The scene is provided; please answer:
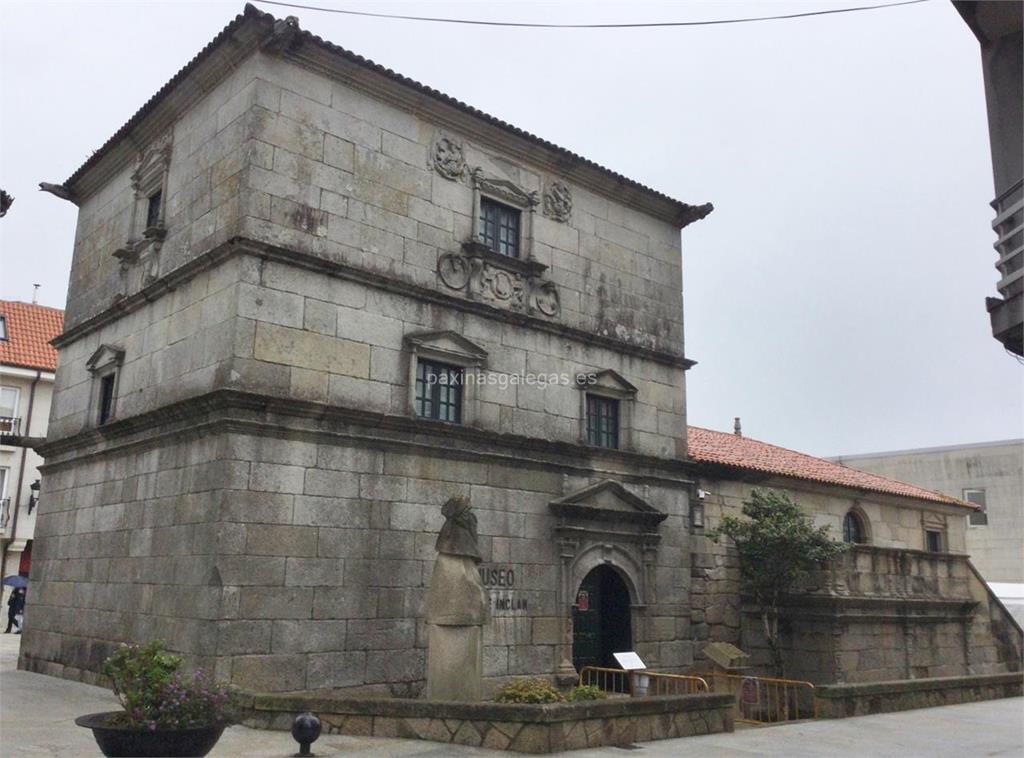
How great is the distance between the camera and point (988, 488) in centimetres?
3522

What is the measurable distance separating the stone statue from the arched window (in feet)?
46.2

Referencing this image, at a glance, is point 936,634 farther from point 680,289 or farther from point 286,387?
point 286,387

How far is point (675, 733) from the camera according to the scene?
38.0 feet

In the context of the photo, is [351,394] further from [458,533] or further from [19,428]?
[19,428]

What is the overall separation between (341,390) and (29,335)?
78.1 feet

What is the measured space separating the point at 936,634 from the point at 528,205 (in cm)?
1312

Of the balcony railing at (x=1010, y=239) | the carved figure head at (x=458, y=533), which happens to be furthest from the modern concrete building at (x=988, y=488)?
the carved figure head at (x=458, y=533)

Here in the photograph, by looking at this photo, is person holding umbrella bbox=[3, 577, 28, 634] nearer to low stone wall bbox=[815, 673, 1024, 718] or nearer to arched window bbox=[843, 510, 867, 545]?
low stone wall bbox=[815, 673, 1024, 718]

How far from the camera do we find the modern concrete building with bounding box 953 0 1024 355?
29.1 ft

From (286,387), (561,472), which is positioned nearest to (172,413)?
(286,387)

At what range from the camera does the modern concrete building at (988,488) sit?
34.4 metres

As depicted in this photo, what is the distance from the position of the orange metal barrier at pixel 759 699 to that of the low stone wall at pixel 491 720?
4557mm

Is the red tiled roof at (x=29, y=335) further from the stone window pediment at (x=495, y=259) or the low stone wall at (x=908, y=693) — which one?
the low stone wall at (x=908, y=693)

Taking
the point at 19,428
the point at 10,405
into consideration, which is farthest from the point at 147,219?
the point at 10,405
